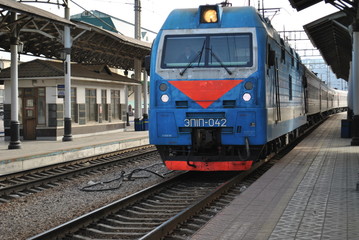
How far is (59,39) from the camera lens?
20359 mm

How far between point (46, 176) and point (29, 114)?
9525 mm

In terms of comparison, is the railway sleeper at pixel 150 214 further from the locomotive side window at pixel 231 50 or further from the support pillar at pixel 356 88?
the support pillar at pixel 356 88

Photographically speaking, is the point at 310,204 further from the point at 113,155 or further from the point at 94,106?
the point at 94,106

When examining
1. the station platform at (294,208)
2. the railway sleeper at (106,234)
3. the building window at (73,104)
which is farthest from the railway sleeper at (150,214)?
the building window at (73,104)

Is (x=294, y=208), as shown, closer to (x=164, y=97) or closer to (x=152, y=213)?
(x=152, y=213)

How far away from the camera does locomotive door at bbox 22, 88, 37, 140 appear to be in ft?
71.6

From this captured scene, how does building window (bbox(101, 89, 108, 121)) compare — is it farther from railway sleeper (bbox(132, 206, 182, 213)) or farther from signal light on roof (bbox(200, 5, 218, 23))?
railway sleeper (bbox(132, 206, 182, 213))

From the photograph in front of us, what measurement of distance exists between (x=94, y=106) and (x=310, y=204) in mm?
18570

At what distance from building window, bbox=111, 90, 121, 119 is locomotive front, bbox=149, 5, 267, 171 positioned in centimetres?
A: 1697

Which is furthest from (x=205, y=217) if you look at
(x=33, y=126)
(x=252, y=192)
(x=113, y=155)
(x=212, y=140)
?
(x=33, y=126)

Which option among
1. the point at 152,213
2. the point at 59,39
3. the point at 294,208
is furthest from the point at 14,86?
the point at 294,208

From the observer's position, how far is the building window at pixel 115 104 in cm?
2748

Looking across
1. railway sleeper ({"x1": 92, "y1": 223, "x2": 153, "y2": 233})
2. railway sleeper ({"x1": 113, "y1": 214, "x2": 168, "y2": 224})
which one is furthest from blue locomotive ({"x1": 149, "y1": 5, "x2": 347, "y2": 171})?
railway sleeper ({"x1": 92, "y1": 223, "x2": 153, "y2": 233})

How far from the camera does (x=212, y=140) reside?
10.3 meters
